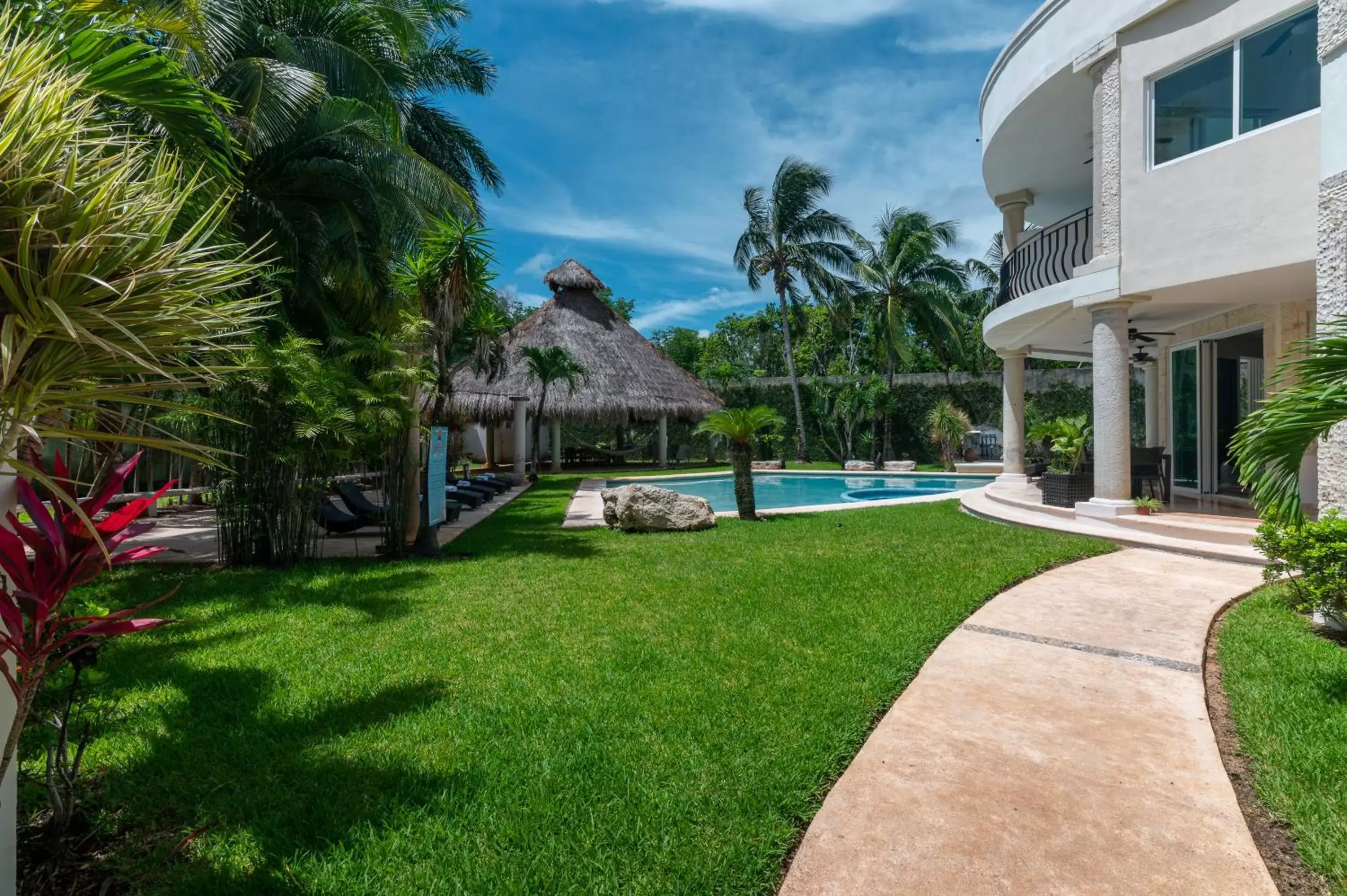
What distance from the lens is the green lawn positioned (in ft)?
7.22

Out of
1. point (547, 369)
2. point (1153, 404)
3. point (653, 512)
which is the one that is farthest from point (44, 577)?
point (547, 369)

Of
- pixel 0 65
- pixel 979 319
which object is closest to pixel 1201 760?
pixel 0 65

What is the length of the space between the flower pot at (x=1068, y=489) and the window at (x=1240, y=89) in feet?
14.3

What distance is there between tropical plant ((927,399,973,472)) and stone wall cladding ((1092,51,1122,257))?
594 inches

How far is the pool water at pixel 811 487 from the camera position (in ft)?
51.6

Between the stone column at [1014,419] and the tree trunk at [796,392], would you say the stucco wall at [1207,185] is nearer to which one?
the stone column at [1014,419]

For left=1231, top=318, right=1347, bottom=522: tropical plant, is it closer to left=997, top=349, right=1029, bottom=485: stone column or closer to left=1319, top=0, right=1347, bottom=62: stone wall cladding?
left=1319, top=0, right=1347, bottom=62: stone wall cladding

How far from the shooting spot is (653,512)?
9.41 m

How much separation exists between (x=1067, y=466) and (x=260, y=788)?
13938mm

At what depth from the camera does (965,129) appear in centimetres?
1312

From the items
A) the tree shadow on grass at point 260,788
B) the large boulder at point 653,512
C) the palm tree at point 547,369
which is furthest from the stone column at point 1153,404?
the tree shadow on grass at point 260,788

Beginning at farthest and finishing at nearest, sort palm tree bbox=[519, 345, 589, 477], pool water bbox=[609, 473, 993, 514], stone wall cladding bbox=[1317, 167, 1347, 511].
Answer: palm tree bbox=[519, 345, 589, 477] < pool water bbox=[609, 473, 993, 514] < stone wall cladding bbox=[1317, 167, 1347, 511]

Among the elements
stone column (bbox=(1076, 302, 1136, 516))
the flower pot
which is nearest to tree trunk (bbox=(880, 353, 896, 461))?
the flower pot

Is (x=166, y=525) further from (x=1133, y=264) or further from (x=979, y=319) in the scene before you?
(x=979, y=319)
